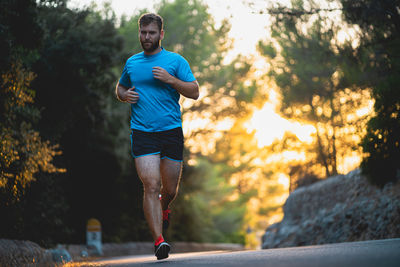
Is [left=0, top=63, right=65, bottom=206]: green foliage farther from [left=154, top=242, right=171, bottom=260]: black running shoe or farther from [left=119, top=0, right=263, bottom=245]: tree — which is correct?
[left=119, top=0, right=263, bottom=245]: tree

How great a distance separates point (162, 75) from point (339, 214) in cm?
881

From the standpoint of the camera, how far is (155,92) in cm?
583

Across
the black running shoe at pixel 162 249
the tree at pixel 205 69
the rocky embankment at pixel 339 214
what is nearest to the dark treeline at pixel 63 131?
the black running shoe at pixel 162 249

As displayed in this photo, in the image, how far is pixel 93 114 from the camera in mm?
16406

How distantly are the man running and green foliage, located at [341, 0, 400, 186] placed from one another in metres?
4.80

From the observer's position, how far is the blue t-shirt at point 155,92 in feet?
19.0

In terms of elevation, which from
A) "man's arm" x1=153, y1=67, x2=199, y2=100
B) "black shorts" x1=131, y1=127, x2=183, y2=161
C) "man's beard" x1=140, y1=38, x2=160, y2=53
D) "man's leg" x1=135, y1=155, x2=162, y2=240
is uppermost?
"man's beard" x1=140, y1=38, x2=160, y2=53

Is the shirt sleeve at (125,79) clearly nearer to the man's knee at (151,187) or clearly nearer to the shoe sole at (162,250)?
the man's knee at (151,187)

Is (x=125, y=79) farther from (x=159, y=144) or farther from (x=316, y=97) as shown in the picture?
(x=316, y=97)

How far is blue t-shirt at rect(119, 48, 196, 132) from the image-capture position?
579 centimetres

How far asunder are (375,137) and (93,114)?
8564mm

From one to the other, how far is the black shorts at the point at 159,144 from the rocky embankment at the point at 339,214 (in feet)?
19.3

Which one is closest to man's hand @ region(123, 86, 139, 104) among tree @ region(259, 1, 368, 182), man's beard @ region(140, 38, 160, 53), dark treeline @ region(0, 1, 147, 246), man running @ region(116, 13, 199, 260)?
man running @ region(116, 13, 199, 260)

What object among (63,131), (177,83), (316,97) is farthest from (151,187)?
(316,97)
